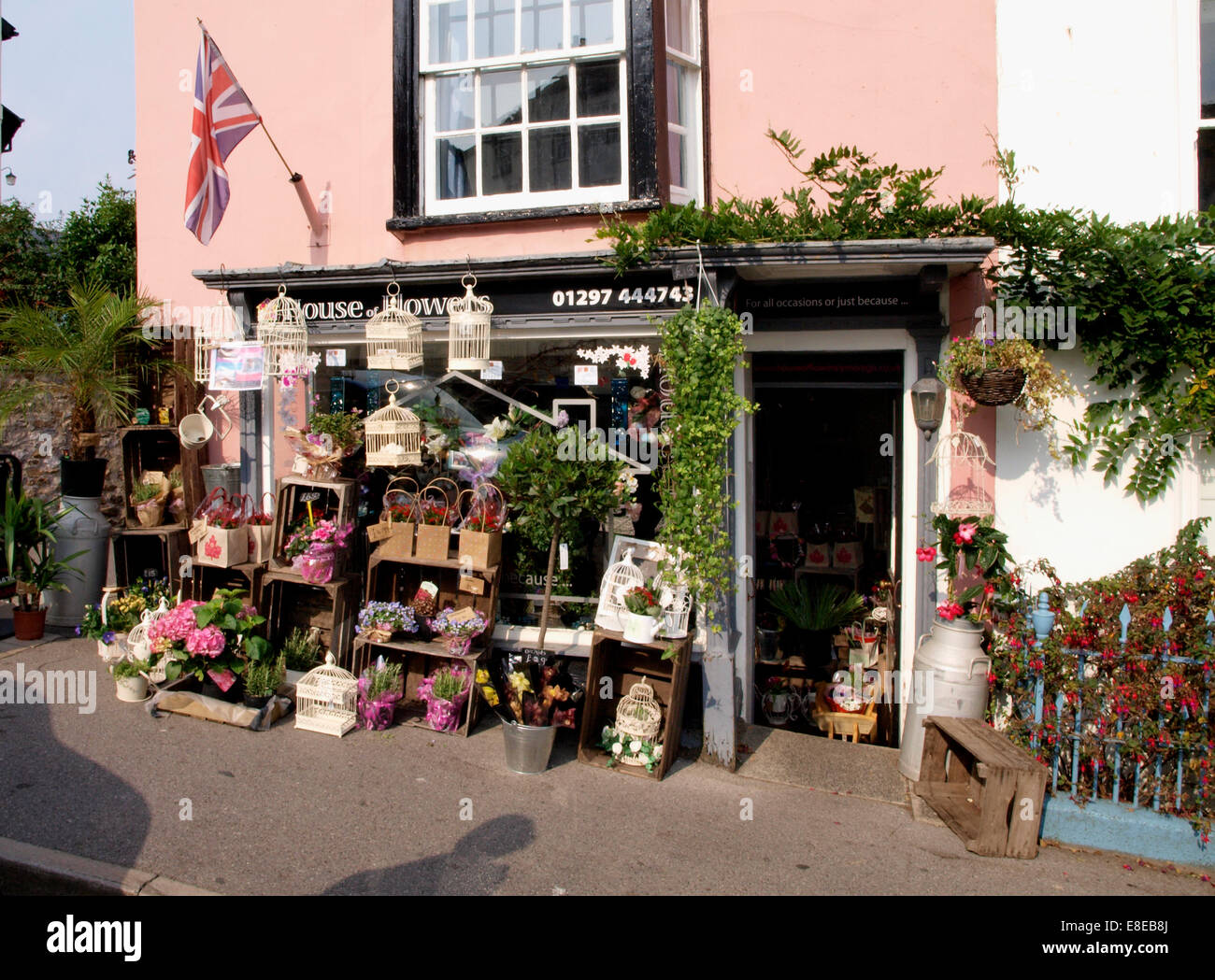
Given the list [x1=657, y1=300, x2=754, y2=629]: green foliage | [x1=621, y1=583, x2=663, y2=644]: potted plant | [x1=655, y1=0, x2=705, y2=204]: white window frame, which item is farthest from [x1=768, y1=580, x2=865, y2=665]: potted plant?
[x1=655, y1=0, x2=705, y2=204]: white window frame

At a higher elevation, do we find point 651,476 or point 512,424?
point 512,424

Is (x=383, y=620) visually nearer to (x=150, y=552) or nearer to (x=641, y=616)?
Answer: (x=641, y=616)

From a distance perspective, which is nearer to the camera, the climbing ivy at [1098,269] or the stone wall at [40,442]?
the climbing ivy at [1098,269]

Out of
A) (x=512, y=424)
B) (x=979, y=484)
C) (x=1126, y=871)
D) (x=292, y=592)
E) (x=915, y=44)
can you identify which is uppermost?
(x=915, y=44)

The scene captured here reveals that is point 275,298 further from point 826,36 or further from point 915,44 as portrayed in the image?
point 915,44

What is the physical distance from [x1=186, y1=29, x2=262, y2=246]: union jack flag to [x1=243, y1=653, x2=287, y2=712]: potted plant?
10.7 ft

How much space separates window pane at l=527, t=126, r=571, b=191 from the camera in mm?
6957

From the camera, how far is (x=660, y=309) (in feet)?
20.4

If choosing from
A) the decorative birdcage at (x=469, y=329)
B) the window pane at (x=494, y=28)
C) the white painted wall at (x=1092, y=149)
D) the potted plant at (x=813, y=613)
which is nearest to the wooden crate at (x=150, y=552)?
the decorative birdcage at (x=469, y=329)

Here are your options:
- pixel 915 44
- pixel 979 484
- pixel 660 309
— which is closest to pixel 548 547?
pixel 660 309

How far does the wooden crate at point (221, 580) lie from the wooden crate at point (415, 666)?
3.43ft

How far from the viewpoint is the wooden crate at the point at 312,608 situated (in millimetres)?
6812

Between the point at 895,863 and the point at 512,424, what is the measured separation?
13.6ft

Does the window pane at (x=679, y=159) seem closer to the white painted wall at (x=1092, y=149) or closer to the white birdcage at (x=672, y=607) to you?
the white painted wall at (x=1092, y=149)
